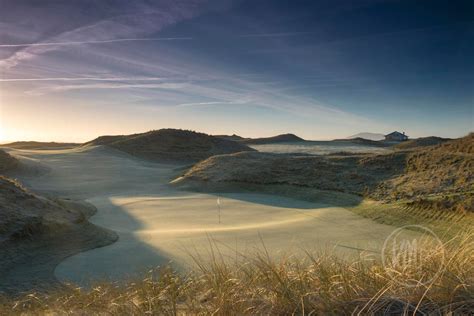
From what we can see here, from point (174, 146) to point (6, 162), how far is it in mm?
16538

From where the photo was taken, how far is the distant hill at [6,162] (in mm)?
20641

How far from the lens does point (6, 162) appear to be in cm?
2109

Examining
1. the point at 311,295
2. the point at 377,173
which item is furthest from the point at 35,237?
the point at 377,173

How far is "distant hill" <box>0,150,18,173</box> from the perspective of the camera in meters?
20.6

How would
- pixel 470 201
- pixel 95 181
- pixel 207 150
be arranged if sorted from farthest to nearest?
1. pixel 207 150
2. pixel 95 181
3. pixel 470 201

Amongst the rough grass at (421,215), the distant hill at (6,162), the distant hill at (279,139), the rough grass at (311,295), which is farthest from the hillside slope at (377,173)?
the distant hill at (279,139)

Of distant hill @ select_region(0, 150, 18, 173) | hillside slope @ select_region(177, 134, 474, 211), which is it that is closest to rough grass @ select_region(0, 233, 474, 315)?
hillside slope @ select_region(177, 134, 474, 211)

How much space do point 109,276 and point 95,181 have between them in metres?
15.1

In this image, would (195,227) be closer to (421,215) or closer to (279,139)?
(421,215)

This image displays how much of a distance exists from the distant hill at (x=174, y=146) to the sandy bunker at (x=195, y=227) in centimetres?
1554

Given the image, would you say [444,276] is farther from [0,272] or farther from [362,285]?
[0,272]

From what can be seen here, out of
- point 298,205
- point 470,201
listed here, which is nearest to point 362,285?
point 470,201

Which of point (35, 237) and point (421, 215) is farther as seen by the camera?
point (421, 215)

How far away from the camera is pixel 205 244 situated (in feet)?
24.2
